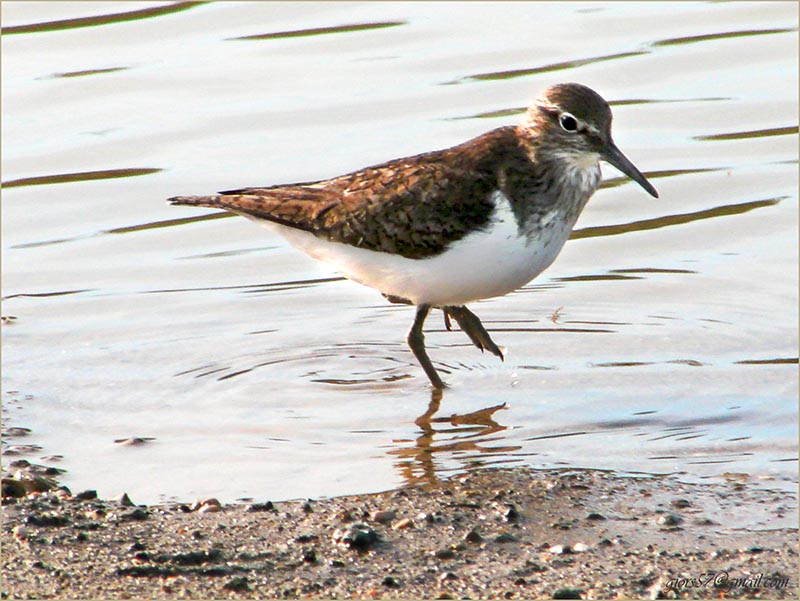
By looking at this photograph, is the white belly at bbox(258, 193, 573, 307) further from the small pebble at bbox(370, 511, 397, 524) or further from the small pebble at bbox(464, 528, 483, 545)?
the small pebble at bbox(464, 528, 483, 545)

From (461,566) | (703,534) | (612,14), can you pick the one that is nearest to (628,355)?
(703,534)

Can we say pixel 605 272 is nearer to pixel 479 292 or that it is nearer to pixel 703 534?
pixel 479 292

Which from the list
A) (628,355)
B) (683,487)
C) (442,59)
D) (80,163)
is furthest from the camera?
(442,59)

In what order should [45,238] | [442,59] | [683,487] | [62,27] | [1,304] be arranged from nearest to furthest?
[683,487] → [1,304] → [45,238] → [442,59] → [62,27]

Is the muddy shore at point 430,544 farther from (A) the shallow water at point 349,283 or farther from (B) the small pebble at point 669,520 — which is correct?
(A) the shallow water at point 349,283

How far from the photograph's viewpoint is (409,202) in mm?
8695

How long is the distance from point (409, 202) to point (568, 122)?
46.2 inches

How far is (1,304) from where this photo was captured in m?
10.8

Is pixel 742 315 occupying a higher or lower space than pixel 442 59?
lower

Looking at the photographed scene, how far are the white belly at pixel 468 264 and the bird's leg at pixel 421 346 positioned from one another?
126mm

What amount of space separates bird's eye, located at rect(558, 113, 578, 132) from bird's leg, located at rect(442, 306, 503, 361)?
57.2 inches

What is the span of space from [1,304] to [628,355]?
16.5 feet

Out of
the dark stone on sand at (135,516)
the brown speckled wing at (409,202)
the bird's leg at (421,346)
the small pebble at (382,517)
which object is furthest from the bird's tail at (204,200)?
the small pebble at (382,517)

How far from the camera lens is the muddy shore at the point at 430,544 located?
5.84 metres
